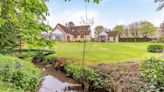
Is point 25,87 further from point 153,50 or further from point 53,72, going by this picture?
point 153,50

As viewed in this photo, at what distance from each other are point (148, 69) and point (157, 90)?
1.58 m

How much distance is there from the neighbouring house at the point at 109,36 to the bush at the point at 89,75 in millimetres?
41358

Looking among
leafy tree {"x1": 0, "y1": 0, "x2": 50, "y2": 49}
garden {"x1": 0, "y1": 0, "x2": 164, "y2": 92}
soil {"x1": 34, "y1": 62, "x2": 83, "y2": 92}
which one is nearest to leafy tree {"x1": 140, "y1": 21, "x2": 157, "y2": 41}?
garden {"x1": 0, "y1": 0, "x2": 164, "y2": 92}

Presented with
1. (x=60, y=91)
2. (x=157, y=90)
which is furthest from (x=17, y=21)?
(x=60, y=91)

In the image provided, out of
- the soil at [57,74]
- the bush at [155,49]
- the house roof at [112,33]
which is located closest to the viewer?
the soil at [57,74]

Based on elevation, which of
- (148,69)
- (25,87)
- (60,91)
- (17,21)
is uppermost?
(17,21)

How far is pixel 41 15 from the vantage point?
4.15 metres

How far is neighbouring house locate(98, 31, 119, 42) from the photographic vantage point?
191 feet

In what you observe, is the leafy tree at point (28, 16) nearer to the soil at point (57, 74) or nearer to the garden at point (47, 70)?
the garden at point (47, 70)

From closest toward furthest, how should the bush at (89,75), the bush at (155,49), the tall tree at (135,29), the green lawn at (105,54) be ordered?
the bush at (89,75)
the green lawn at (105,54)
the bush at (155,49)
the tall tree at (135,29)

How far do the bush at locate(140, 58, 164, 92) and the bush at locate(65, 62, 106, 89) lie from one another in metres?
2.83

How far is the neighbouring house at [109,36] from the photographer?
58.1 meters

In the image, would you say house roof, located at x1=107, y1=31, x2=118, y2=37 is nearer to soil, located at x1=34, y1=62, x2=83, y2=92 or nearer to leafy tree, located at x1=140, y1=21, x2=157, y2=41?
leafy tree, located at x1=140, y1=21, x2=157, y2=41

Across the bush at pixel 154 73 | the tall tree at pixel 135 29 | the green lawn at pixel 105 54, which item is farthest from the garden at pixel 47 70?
the tall tree at pixel 135 29
